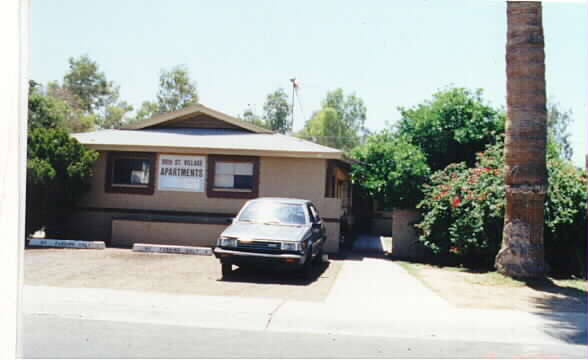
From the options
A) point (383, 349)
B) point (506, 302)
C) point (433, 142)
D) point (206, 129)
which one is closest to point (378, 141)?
point (433, 142)

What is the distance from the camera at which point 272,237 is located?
9836mm

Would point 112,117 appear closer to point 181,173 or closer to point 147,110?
point 147,110

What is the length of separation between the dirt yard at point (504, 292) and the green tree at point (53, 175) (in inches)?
405

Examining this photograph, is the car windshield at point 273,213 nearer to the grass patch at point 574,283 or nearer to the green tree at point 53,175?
the grass patch at point 574,283

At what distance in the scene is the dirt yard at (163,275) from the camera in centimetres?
901

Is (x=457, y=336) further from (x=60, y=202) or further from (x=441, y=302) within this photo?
(x=60, y=202)

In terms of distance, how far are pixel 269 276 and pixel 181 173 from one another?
21.7ft

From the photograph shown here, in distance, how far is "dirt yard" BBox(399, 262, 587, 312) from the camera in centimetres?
838

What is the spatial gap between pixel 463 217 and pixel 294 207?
4.71 m

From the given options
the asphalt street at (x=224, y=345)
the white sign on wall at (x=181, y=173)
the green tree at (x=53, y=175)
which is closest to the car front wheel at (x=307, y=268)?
the asphalt street at (x=224, y=345)

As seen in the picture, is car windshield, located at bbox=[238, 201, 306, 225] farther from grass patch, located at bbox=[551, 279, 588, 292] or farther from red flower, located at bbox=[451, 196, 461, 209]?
grass patch, located at bbox=[551, 279, 588, 292]

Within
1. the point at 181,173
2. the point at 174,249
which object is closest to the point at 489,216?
the point at 174,249

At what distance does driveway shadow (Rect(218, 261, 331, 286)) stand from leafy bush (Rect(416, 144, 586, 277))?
3.93 meters

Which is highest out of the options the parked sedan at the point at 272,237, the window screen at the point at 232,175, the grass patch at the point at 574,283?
the window screen at the point at 232,175
